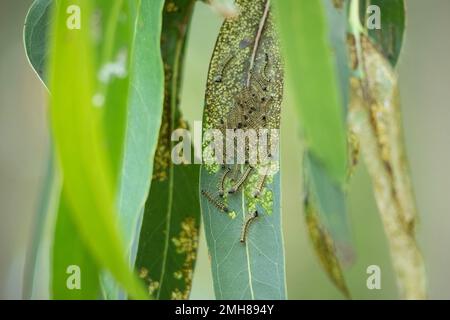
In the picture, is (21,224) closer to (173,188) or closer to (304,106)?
(173,188)

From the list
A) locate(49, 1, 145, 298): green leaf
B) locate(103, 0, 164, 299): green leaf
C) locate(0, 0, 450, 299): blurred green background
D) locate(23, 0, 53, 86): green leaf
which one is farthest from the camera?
locate(0, 0, 450, 299): blurred green background

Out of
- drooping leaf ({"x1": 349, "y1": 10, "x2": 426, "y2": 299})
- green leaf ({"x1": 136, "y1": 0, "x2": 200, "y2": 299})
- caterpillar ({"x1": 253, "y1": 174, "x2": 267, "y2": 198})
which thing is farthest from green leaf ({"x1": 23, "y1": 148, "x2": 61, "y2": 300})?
drooping leaf ({"x1": 349, "y1": 10, "x2": 426, "y2": 299})

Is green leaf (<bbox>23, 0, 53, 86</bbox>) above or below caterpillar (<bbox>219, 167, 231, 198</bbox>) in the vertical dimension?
above

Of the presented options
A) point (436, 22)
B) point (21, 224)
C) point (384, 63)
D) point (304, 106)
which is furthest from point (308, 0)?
point (21, 224)

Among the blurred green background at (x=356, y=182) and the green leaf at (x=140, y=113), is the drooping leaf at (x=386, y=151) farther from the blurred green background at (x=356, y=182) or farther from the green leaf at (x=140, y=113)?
the green leaf at (x=140, y=113)

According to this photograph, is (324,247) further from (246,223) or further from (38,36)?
(38,36)

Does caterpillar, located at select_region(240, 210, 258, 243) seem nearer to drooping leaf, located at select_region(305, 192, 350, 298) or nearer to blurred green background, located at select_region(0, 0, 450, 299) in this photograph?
drooping leaf, located at select_region(305, 192, 350, 298)
